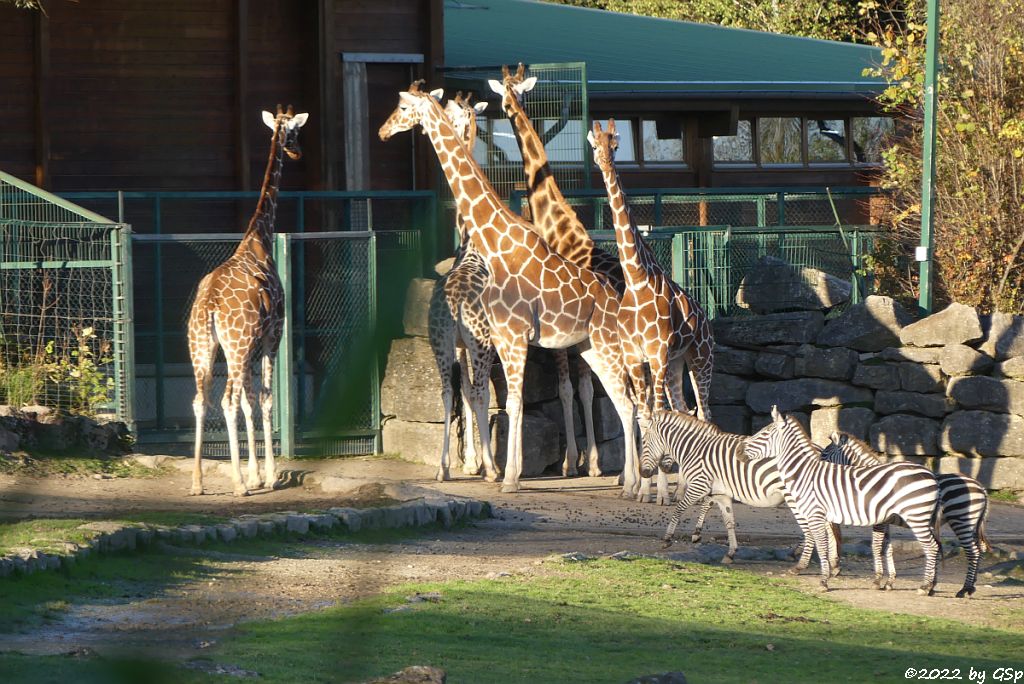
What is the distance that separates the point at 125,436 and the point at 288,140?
9.24 ft

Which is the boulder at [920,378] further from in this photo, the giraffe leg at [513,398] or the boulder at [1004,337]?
the giraffe leg at [513,398]

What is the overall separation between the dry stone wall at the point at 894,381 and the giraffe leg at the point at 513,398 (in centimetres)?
262

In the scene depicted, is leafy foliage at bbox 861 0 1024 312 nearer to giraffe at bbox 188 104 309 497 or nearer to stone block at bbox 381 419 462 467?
stone block at bbox 381 419 462 467

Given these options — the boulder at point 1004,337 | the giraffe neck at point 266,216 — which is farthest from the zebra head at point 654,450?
the boulder at point 1004,337

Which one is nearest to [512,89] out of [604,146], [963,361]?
[604,146]

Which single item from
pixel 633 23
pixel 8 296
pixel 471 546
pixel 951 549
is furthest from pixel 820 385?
pixel 633 23

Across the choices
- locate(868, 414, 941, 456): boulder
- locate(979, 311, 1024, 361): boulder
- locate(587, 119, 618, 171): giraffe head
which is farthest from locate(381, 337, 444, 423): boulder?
locate(979, 311, 1024, 361): boulder

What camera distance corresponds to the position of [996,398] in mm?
12961

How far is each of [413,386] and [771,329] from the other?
3.30m

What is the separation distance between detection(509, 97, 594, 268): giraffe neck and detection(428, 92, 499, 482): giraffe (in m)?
0.58

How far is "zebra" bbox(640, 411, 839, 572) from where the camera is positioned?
9852 mm

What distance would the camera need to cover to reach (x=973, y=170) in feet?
50.5

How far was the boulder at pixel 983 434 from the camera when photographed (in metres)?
12.9

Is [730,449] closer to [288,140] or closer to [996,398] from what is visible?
[996,398]
